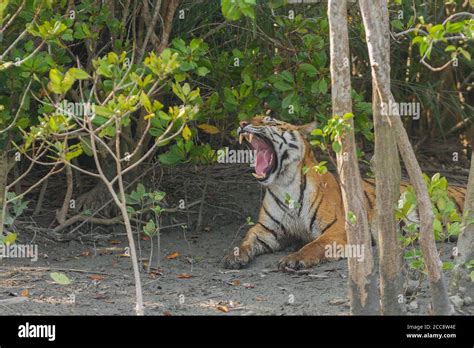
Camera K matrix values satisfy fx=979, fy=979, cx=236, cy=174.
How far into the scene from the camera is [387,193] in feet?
16.8

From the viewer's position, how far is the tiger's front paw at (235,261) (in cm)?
720

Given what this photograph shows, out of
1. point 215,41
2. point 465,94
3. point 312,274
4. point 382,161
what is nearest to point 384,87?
point 382,161

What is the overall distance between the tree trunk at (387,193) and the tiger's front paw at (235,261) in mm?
2125

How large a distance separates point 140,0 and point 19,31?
38.9 inches

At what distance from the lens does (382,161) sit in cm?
511

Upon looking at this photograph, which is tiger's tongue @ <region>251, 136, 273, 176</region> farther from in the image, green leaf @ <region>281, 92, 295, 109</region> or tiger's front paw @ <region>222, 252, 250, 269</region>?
tiger's front paw @ <region>222, 252, 250, 269</region>

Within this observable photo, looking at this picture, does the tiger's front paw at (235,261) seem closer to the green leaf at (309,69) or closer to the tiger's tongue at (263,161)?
the tiger's tongue at (263,161)

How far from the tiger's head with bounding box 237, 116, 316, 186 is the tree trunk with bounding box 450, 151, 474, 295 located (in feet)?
6.85

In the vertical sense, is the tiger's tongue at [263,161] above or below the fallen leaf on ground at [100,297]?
above

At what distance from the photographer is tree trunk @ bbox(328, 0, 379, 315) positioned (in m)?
5.09

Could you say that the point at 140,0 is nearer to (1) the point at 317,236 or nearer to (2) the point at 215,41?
(2) the point at 215,41

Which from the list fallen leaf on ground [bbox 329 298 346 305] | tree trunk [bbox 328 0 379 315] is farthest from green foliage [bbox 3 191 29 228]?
tree trunk [bbox 328 0 379 315]

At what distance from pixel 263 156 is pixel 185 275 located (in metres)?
1.35

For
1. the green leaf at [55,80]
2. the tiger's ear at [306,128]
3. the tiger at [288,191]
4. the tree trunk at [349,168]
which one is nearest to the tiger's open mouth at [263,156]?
the tiger at [288,191]
